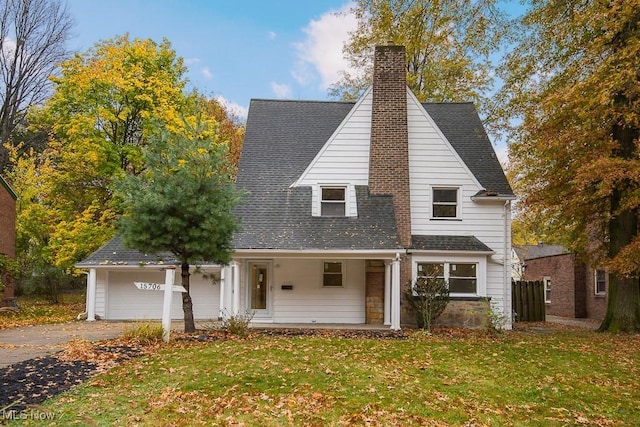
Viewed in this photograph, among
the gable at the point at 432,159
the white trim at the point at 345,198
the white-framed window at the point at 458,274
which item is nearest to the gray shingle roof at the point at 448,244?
the white-framed window at the point at 458,274

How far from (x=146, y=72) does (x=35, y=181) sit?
28.6 feet

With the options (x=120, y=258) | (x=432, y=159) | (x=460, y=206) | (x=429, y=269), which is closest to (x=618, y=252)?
(x=460, y=206)

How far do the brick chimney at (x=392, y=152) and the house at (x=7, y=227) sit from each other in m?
16.4

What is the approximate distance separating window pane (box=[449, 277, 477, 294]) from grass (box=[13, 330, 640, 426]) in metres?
4.85

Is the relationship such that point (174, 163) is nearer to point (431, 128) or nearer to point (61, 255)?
point (431, 128)

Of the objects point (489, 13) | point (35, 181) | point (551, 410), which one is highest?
point (489, 13)

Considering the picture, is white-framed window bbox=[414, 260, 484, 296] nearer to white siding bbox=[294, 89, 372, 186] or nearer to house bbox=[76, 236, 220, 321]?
white siding bbox=[294, 89, 372, 186]

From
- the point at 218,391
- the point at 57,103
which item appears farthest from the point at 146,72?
the point at 218,391

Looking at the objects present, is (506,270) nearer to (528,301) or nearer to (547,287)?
(528,301)

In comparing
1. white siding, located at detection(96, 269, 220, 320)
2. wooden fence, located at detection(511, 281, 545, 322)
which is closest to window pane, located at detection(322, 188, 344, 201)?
white siding, located at detection(96, 269, 220, 320)

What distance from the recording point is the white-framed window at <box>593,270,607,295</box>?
23878mm

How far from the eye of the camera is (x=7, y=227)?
2272 centimetres

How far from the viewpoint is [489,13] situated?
653 inches

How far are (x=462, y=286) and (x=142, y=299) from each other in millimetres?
11359
